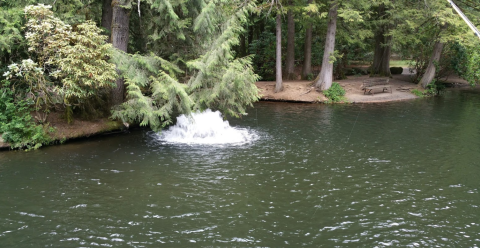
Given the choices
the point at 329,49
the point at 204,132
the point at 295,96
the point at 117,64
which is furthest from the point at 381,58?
the point at 117,64

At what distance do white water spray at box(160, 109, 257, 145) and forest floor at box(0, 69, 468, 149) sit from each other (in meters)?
2.45

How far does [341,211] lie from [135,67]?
9.18 m

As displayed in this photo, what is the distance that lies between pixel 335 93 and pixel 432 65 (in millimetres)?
8446

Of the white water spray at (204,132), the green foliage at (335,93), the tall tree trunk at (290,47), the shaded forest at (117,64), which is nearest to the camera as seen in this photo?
the shaded forest at (117,64)

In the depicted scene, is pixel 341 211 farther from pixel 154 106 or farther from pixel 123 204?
pixel 154 106

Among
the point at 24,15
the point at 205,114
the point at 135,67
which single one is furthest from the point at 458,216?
the point at 24,15

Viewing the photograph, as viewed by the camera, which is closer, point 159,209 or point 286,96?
point 159,209

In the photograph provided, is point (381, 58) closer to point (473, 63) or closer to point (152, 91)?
point (473, 63)

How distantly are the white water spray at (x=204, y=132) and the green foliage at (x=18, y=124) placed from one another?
4.16 meters

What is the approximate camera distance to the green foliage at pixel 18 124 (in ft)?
40.0

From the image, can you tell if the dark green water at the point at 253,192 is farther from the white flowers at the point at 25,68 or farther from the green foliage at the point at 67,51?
the white flowers at the point at 25,68

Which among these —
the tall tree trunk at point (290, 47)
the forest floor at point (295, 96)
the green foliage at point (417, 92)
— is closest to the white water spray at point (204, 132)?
the forest floor at point (295, 96)

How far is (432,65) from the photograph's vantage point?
26359mm

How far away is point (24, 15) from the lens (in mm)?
12820
